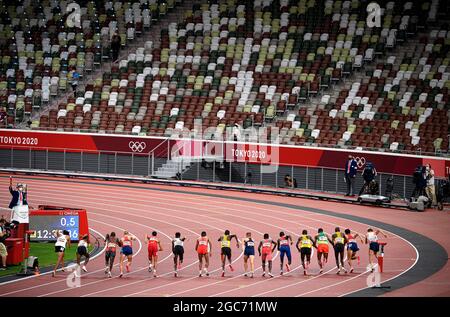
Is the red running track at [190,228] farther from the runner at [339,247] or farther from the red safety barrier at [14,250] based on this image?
the red safety barrier at [14,250]

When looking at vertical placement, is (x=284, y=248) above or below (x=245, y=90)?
below

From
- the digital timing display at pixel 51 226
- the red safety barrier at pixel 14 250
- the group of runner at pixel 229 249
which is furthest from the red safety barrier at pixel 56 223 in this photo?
the group of runner at pixel 229 249

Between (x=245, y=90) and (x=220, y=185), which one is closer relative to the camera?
(x=220, y=185)

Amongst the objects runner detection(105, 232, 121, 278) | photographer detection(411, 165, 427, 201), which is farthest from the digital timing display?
photographer detection(411, 165, 427, 201)

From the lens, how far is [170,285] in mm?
30047

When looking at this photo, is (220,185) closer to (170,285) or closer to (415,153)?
(415,153)

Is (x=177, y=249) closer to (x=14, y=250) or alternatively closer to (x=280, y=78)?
(x=14, y=250)

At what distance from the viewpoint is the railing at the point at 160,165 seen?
4866 cm

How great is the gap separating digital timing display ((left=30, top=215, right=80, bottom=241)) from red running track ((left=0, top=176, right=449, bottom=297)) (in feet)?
6.84

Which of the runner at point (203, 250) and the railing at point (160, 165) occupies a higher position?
the railing at point (160, 165)

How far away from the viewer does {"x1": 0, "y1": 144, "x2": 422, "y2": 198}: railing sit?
4866cm

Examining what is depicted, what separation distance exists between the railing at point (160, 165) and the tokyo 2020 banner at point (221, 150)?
0.67 ft

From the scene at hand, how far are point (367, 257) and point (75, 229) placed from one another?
989cm
